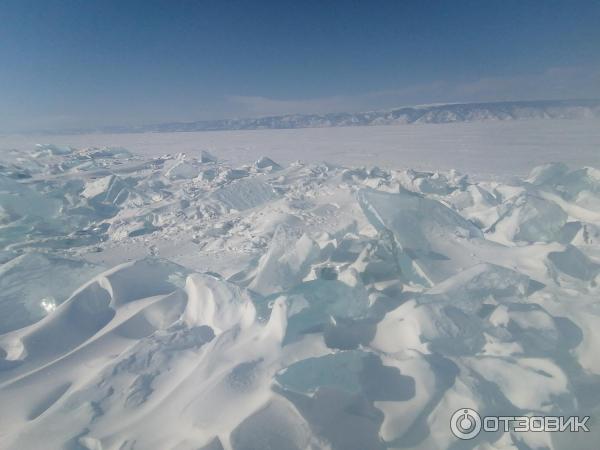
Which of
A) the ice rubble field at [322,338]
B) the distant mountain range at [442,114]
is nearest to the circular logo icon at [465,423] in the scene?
the ice rubble field at [322,338]

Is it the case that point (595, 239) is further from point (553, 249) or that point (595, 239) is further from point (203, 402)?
point (203, 402)

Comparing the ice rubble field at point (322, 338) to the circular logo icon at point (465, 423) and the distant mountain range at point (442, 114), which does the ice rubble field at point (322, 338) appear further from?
the distant mountain range at point (442, 114)

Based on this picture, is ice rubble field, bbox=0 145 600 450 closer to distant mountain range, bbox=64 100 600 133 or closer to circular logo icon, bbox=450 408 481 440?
circular logo icon, bbox=450 408 481 440

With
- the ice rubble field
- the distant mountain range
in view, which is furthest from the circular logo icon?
the distant mountain range

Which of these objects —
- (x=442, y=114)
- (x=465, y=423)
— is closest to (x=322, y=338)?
(x=465, y=423)

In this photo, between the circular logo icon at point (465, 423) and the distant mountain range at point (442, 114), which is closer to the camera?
the circular logo icon at point (465, 423)
